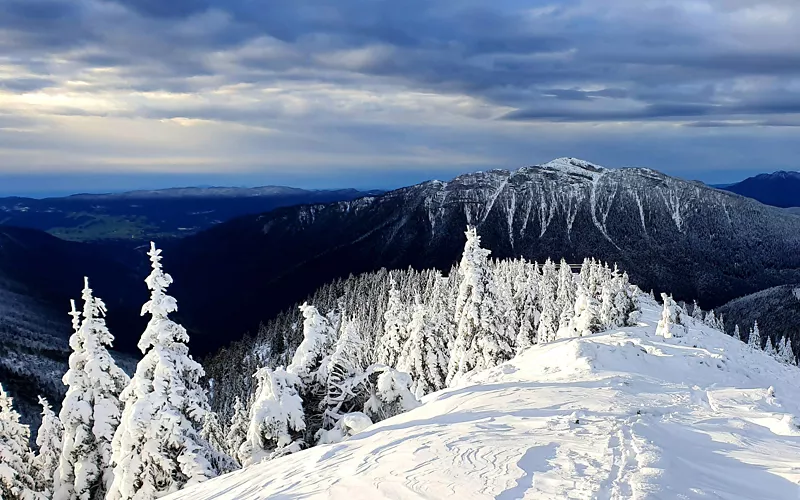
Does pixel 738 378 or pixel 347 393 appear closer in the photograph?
pixel 347 393

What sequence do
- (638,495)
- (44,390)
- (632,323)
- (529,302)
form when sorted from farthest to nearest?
1. (44,390)
2. (529,302)
3. (632,323)
4. (638,495)

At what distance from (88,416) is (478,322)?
22295mm

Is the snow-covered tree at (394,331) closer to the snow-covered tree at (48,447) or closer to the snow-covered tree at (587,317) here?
the snow-covered tree at (587,317)

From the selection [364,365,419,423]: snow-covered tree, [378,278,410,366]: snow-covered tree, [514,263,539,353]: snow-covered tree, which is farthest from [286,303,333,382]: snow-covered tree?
[514,263,539,353]: snow-covered tree

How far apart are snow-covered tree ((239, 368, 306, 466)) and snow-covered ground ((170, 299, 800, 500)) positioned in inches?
84.8

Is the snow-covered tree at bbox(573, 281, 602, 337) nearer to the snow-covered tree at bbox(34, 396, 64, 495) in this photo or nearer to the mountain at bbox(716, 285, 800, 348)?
the snow-covered tree at bbox(34, 396, 64, 495)

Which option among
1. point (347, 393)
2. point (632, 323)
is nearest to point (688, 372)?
point (347, 393)

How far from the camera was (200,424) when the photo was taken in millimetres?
19312

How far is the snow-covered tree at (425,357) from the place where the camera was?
3709cm

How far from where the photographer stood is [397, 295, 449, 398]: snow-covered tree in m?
37.1

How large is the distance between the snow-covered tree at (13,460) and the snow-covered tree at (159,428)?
24.3 feet

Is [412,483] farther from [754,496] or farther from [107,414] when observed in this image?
[107,414]

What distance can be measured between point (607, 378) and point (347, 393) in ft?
31.2

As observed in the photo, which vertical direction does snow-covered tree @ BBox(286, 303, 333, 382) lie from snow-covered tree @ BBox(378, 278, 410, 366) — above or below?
above
